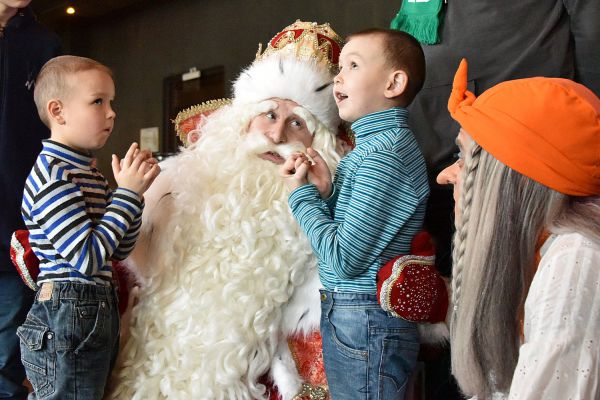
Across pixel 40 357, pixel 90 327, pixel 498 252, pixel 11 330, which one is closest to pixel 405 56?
pixel 498 252

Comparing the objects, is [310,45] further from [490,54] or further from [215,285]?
[215,285]

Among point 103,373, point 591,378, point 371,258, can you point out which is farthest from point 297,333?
point 591,378

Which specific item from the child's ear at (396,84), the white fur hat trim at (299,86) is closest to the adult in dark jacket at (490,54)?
the white fur hat trim at (299,86)

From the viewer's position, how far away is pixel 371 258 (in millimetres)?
1832

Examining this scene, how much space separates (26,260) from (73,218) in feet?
0.84

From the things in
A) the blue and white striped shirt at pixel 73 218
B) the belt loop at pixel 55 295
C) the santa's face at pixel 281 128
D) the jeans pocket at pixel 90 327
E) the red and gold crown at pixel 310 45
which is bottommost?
the jeans pocket at pixel 90 327

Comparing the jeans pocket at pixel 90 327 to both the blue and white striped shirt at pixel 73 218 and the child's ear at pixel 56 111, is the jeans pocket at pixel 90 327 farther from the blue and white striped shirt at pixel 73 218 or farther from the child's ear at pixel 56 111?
the child's ear at pixel 56 111

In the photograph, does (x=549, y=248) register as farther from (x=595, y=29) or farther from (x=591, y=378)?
(x=595, y=29)

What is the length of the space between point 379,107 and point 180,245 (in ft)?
2.55

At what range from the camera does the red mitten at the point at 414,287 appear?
176 cm

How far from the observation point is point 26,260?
203cm

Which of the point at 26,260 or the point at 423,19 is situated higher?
the point at 423,19

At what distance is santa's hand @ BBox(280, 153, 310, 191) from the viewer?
195 cm

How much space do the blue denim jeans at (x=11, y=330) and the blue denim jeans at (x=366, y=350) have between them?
1.21 meters
